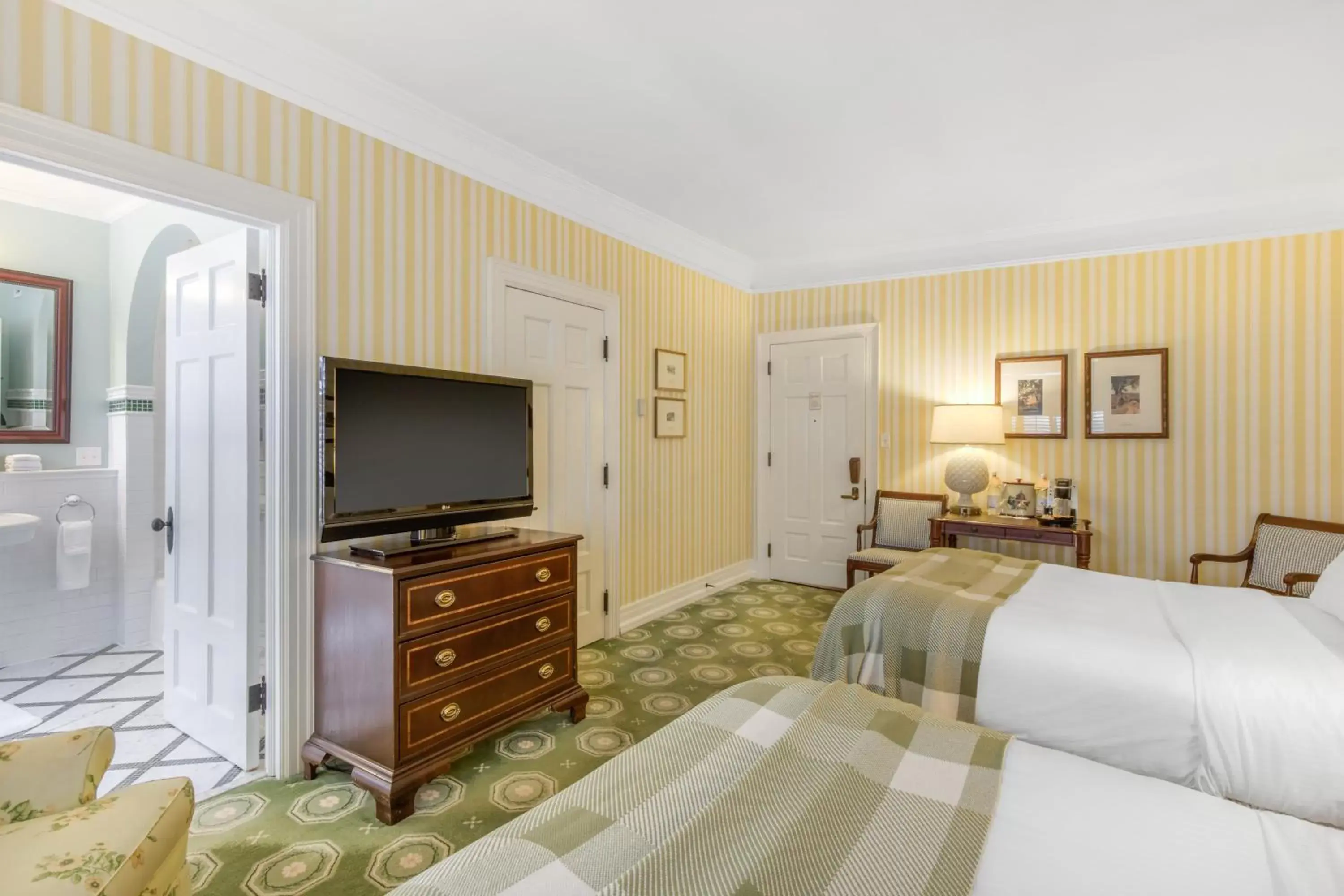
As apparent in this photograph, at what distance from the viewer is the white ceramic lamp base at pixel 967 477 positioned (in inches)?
175


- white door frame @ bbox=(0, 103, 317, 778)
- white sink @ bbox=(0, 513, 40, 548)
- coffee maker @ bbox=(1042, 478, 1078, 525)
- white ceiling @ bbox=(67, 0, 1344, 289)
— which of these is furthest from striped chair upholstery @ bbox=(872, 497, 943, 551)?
white sink @ bbox=(0, 513, 40, 548)

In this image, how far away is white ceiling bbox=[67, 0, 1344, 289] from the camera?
2230mm

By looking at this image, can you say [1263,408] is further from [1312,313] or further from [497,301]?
[497,301]

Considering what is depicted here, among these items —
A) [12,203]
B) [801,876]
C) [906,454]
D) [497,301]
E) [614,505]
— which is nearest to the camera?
[801,876]

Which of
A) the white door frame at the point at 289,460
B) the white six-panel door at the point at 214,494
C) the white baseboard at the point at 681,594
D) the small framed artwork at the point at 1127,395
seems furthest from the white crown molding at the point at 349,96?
the small framed artwork at the point at 1127,395

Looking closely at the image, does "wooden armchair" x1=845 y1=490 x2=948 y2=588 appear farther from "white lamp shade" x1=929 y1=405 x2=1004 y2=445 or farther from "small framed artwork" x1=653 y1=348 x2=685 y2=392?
→ "small framed artwork" x1=653 y1=348 x2=685 y2=392

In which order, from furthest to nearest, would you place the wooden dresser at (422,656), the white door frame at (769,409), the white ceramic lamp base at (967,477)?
the white door frame at (769,409) → the white ceramic lamp base at (967,477) → the wooden dresser at (422,656)

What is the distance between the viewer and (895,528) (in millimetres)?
4758

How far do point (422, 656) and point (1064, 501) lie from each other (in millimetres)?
4072

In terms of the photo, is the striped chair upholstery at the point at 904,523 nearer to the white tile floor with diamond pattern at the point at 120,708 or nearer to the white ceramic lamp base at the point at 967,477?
the white ceramic lamp base at the point at 967,477

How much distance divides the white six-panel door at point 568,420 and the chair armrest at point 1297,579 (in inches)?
148

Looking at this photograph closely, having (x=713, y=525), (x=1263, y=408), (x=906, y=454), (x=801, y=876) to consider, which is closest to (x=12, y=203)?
(x=713, y=525)

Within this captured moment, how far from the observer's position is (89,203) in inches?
151

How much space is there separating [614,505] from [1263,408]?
404cm
